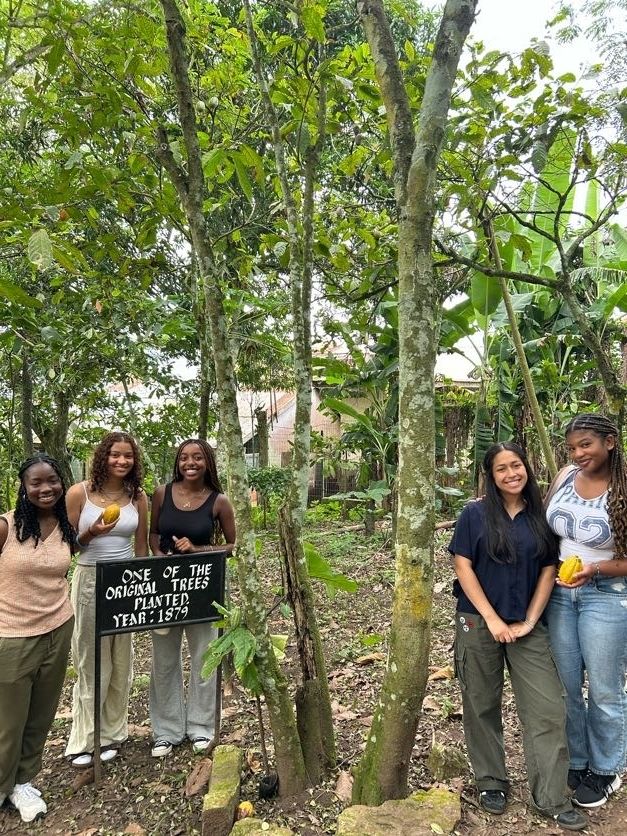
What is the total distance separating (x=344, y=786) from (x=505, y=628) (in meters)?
1.01

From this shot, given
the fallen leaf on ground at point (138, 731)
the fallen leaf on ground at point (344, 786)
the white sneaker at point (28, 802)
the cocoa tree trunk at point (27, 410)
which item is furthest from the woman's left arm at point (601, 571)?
the cocoa tree trunk at point (27, 410)

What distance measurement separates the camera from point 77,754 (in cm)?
307

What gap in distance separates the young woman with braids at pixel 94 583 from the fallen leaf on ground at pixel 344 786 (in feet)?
4.05

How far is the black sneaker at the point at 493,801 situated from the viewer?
8.18ft

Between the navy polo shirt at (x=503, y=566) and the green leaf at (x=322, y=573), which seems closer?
the navy polo shirt at (x=503, y=566)

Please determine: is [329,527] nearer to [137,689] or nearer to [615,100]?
[137,689]

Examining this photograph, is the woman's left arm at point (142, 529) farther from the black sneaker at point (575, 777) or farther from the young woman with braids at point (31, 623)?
the black sneaker at point (575, 777)

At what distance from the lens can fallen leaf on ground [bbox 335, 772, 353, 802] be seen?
2553 millimetres

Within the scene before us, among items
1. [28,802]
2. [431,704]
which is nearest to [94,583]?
[28,802]

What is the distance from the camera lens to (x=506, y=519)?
103 inches

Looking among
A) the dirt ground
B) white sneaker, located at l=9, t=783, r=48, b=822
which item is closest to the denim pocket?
the dirt ground

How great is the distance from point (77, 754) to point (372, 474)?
6.01 m

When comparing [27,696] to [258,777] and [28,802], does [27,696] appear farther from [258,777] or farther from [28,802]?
[258,777]

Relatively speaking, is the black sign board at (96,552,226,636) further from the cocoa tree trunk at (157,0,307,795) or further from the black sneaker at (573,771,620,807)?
the black sneaker at (573,771,620,807)
